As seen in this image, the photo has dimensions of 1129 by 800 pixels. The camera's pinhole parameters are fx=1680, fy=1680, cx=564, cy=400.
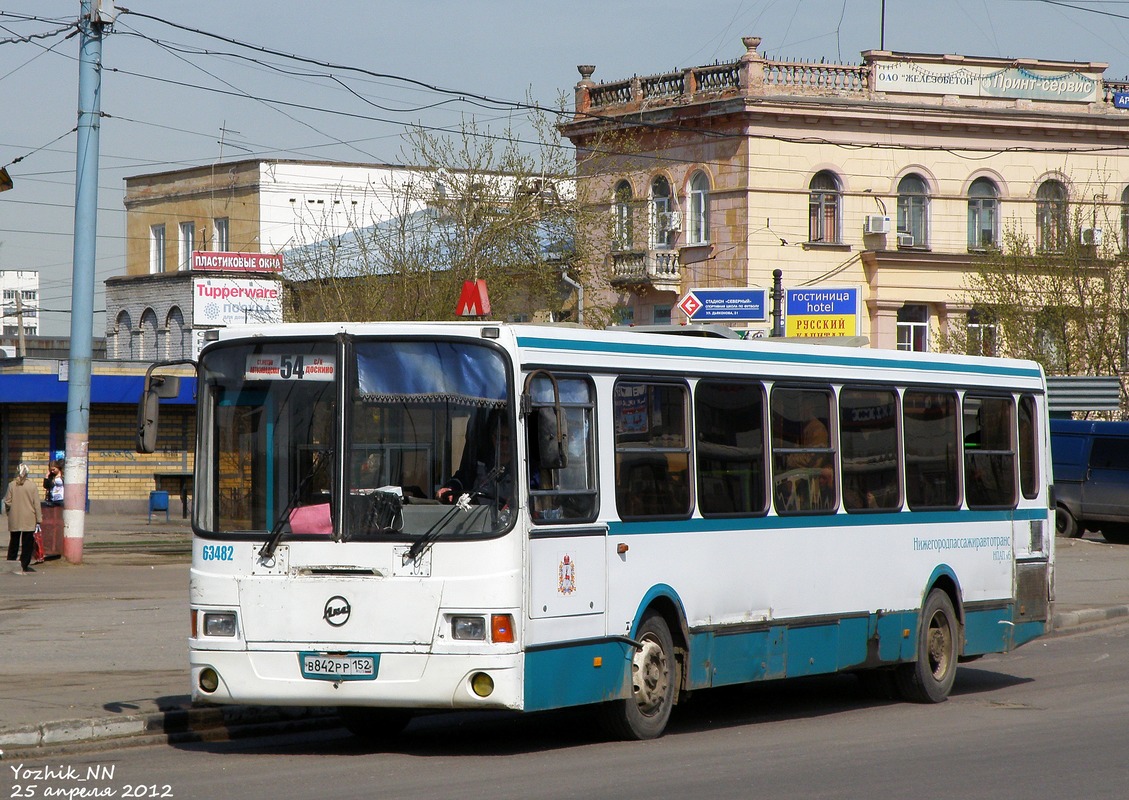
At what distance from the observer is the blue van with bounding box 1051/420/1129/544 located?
34.1 meters

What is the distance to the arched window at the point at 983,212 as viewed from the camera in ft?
148

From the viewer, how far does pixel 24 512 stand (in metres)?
24.9

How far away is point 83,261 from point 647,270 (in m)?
19.9

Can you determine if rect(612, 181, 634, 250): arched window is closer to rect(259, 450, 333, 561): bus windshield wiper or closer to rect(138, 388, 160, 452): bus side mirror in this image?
rect(138, 388, 160, 452): bus side mirror

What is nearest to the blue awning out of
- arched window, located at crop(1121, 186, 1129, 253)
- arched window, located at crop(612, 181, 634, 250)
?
arched window, located at crop(612, 181, 634, 250)

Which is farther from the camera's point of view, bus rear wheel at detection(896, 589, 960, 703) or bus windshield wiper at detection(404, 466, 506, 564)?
bus rear wheel at detection(896, 589, 960, 703)

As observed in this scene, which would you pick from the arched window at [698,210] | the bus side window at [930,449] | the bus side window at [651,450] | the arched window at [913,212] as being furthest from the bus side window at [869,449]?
the arched window at [913,212]

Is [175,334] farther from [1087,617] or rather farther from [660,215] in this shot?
[1087,617]

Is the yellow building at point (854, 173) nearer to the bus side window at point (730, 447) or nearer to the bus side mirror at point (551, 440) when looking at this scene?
the bus side window at point (730, 447)

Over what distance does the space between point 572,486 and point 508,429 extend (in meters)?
0.69

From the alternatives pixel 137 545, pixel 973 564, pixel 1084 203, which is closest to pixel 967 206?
pixel 1084 203

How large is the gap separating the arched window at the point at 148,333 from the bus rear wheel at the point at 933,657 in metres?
46.5

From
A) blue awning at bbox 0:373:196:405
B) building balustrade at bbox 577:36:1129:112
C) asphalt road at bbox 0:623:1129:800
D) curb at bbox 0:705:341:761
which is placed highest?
building balustrade at bbox 577:36:1129:112

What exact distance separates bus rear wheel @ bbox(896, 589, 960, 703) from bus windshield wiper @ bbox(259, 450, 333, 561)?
5749 millimetres
